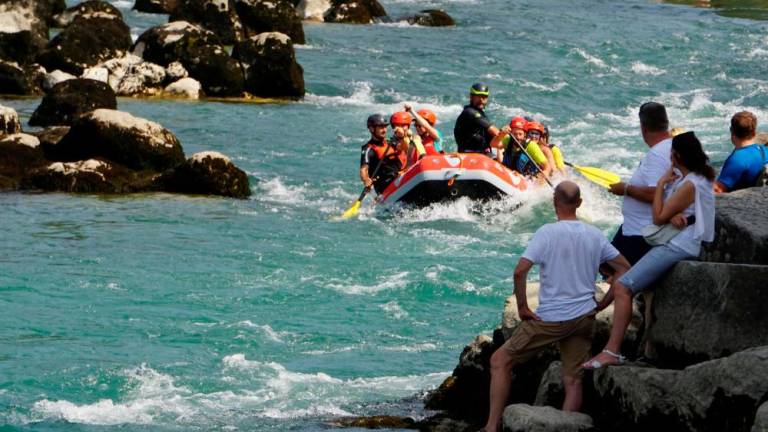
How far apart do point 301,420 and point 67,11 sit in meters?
28.5

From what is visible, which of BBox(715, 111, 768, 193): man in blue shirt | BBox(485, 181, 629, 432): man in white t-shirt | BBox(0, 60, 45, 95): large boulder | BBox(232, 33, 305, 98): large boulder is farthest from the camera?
BBox(232, 33, 305, 98): large boulder

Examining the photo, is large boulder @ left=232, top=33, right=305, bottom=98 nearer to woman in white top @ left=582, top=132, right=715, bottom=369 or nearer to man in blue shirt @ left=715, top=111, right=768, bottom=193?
man in blue shirt @ left=715, top=111, right=768, bottom=193

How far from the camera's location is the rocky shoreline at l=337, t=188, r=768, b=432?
6633 millimetres

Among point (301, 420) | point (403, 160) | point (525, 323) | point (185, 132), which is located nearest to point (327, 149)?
point (185, 132)

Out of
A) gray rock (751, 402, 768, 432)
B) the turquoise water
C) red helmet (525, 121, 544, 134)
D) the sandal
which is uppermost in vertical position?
red helmet (525, 121, 544, 134)

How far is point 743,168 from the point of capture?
9.20 m

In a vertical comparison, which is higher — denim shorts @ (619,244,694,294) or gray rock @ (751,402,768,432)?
denim shorts @ (619,244,694,294)

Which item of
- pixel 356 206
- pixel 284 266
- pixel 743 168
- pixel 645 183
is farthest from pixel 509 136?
pixel 645 183

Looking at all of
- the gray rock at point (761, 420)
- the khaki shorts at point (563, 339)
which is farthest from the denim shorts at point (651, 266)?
the gray rock at point (761, 420)

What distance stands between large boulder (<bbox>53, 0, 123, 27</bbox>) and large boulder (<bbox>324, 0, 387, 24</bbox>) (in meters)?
8.00

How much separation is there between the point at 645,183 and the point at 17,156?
44.1 ft

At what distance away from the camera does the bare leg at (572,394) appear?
745cm

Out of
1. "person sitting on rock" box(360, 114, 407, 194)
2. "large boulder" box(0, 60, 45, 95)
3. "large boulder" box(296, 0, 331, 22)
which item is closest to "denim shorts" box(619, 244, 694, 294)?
"person sitting on rock" box(360, 114, 407, 194)

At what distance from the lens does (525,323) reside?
758cm
